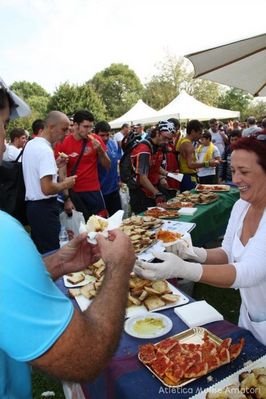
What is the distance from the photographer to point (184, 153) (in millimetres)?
5656

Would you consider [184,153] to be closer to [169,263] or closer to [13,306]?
[169,263]

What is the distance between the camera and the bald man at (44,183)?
3373 mm

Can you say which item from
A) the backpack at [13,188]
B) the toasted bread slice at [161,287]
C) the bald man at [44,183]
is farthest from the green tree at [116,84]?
the toasted bread slice at [161,287]

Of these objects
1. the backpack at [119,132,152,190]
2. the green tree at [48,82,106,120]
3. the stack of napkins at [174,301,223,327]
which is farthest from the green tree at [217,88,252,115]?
the stack of napkins at [174,301,223,327]

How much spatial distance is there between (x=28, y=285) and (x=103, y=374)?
0.90 m

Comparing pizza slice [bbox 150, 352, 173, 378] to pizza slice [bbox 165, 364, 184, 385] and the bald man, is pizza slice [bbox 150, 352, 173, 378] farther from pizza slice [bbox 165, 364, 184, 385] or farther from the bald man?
the bald man

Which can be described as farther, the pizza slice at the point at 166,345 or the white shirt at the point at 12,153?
the white shirt at the point at 12,153

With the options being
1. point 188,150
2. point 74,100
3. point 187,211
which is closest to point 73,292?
point 187,211

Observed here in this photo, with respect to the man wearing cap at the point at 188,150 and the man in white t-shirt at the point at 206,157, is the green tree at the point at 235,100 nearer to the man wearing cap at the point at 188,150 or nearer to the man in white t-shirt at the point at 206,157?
the man in white t-shirt at the point at 206,157

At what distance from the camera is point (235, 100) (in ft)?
175

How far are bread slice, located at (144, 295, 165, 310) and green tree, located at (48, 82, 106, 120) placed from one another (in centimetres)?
3283

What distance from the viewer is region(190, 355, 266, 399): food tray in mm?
1172

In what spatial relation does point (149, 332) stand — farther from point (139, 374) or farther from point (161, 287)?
point (161, 287)

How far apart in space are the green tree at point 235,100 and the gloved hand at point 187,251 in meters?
53.3
